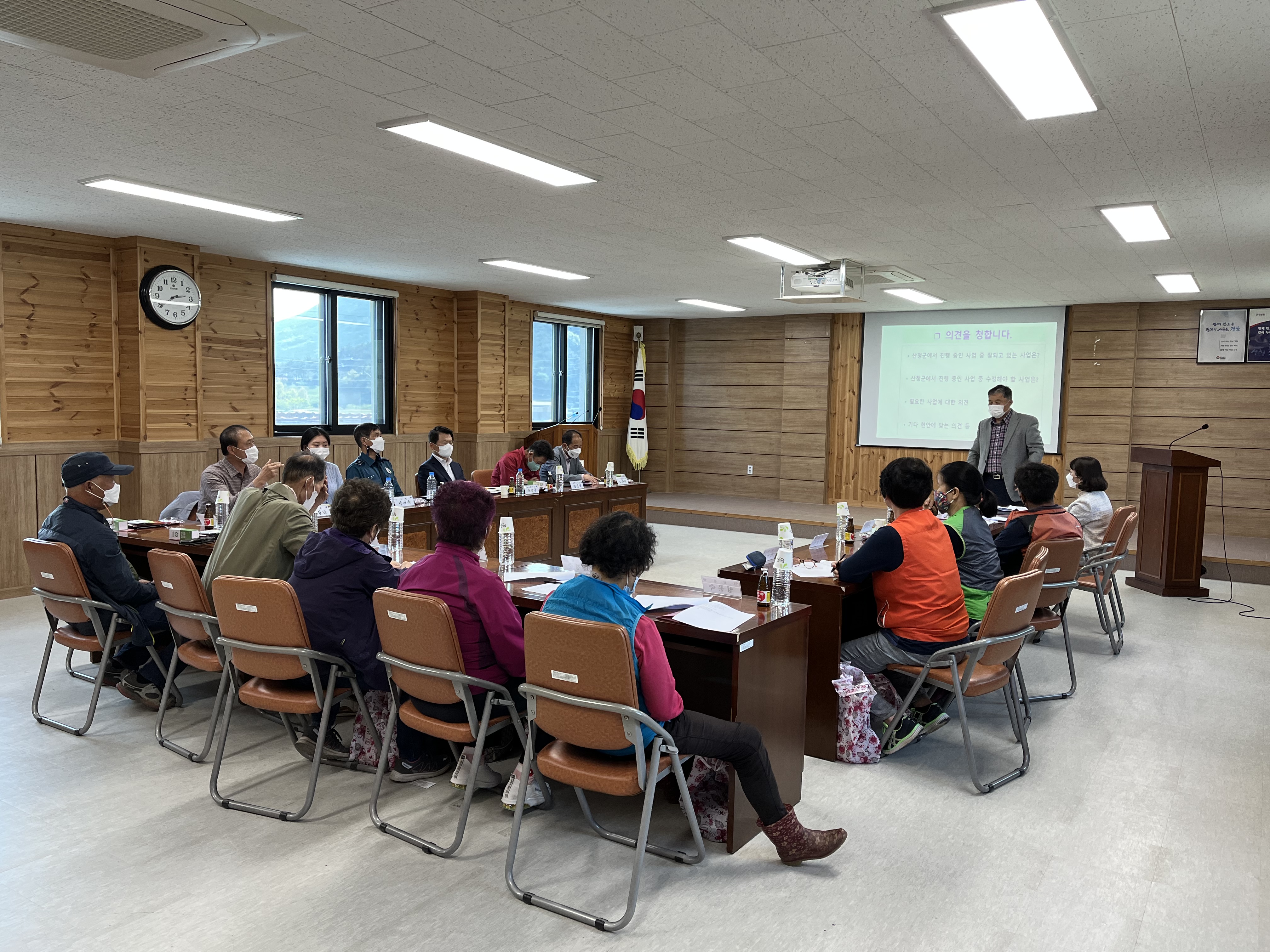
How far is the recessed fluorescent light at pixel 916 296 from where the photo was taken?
9164 millimetres

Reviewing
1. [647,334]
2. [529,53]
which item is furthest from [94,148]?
[647,334]

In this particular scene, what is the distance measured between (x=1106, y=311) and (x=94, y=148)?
32.2ft

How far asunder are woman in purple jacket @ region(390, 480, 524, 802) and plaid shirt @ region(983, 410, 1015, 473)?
546cm

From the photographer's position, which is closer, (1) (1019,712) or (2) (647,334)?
(1) (1019,712)

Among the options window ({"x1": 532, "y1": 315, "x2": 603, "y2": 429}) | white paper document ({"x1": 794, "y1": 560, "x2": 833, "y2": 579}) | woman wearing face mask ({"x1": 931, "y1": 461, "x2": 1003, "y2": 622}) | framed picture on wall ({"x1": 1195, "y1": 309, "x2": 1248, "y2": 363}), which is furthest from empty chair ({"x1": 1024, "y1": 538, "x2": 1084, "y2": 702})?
window ({"x1": 532, "y1": 315, "x2": 603, "y2": 429})

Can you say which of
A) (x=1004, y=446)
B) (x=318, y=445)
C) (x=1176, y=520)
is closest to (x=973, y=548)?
(x=1004, y=446)

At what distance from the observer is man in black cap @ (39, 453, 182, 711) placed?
3707 mm

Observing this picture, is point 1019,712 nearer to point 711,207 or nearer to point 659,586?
point 659,586

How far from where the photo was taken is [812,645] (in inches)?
142

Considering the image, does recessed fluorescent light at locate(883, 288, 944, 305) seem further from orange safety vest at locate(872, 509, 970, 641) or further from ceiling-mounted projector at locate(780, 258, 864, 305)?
orange safety vest at locate(872, 509, 970, 641)

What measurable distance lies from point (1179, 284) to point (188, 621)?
28.6ft

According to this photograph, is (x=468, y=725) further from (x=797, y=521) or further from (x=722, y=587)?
(x=797, y=521)

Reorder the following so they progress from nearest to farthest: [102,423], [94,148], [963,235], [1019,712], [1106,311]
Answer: [1019,712]
[94,148]
[963,235]
[102,423]
[1106,311]

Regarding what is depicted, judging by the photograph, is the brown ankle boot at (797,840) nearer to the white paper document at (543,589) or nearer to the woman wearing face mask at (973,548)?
the white paper document at (543,589)
